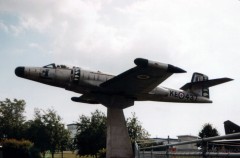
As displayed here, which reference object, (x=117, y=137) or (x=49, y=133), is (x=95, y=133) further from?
(x=117, y=137)

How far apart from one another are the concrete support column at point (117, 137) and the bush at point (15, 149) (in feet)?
77.9

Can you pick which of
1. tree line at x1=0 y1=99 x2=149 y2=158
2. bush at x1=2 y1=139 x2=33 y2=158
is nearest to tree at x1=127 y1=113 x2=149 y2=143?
tree line at x1=0 y1=99 x2=149 y2=158

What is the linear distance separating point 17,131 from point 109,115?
227ft

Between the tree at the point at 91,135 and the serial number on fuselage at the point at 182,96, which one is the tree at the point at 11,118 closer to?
the tree at the point at 91,135

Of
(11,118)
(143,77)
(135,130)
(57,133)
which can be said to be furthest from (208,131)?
(11,118)

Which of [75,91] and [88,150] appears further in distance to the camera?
[88,150]

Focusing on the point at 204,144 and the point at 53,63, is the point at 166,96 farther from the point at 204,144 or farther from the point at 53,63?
the point at 204,144

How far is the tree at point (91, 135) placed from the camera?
52.6 meters

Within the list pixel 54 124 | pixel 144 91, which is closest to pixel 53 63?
pixel 144 91

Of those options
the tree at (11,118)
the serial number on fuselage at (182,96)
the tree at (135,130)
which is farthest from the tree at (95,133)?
the serial number on fuselage at (182,96)

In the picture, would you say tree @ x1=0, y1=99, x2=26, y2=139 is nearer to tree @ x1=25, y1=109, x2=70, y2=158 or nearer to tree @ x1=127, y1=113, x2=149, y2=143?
tree @ x1=25, y1=109, x2=70, y2=158

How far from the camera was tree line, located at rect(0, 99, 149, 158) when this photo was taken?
174ft

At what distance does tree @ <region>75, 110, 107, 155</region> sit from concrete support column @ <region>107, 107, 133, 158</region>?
1452 inches

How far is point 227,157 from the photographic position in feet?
13.3
